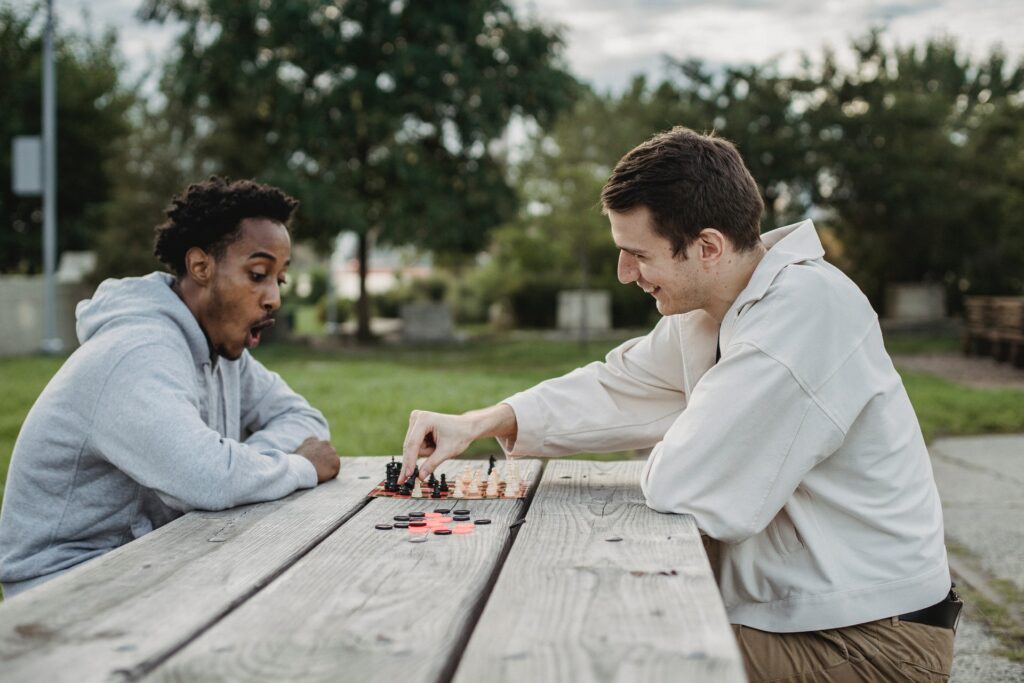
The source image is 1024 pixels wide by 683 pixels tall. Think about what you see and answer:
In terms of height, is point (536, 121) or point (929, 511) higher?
point (536, 121)

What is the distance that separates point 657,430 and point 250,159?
24.3m

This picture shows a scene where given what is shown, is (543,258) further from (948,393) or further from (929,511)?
(929,511)

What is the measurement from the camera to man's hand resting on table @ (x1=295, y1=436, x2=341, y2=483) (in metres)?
3.27

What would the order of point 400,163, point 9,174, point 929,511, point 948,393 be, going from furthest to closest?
point 9,174 < point 400,163 < point 948,393 < point 929,511

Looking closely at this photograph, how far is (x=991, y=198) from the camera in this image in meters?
26.4

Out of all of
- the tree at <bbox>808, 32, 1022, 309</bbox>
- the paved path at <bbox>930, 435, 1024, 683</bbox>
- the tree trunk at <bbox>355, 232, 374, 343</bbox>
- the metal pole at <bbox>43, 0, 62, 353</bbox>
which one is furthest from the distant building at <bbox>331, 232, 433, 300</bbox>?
the paved path at <bbox>930, 435, 1024, 683</bbox>

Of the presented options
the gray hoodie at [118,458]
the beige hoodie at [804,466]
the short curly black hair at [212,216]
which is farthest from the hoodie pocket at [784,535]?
the short curly black hair at [212,216]

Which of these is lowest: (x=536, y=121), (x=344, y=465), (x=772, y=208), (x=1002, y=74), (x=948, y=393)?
(x=948, y=393)

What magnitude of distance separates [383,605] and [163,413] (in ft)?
3.83

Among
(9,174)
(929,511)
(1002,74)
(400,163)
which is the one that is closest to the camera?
(929,511)

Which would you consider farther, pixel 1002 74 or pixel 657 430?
pixel 1002 74

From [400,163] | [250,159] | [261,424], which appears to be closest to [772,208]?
[400,163]

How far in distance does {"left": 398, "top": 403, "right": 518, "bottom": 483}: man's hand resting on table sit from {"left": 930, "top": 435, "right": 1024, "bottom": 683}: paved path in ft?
7.34

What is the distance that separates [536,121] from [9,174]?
15862mm
